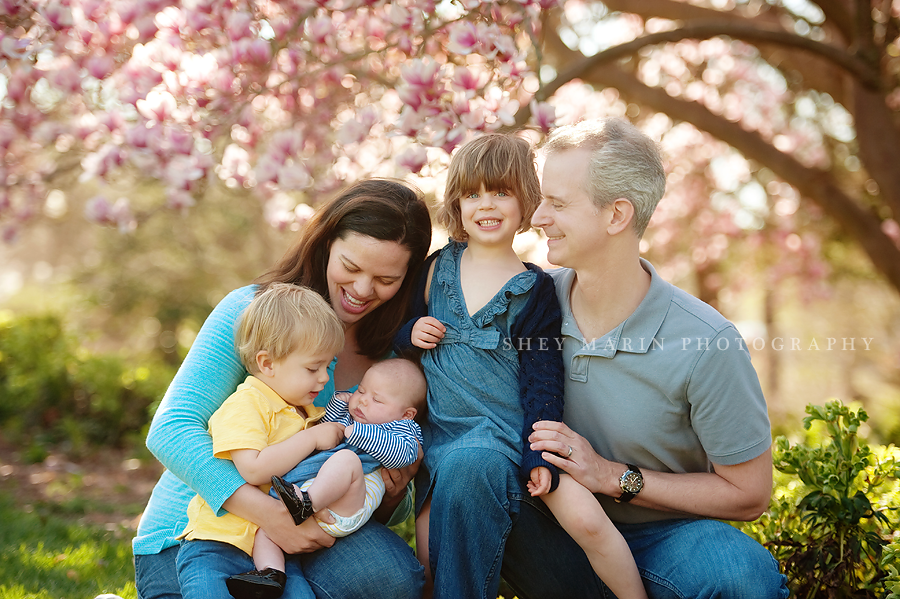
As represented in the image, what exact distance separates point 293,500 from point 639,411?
1.03 metres

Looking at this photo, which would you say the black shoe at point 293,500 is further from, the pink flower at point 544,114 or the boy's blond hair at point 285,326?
the pink flower at point 544,114

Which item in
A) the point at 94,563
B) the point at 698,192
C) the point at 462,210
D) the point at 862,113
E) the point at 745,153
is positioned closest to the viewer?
the point at 462,210

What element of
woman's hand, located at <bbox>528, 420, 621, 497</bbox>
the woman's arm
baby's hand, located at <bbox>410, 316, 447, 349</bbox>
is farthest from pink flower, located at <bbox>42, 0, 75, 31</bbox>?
woman's hand, located at <bbox>528, 420, 621, 497</bbox>

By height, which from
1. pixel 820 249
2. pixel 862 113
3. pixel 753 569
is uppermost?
pixel 862 113

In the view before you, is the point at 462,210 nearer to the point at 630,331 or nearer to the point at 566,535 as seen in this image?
the point at 630,331

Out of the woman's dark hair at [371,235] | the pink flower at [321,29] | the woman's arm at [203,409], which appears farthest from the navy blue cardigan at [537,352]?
the pink flower at [321,29]

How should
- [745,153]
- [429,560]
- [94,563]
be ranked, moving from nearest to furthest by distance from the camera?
[429,560] < [94,563] < [745,153]

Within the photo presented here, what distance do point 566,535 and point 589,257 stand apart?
33.3 inches

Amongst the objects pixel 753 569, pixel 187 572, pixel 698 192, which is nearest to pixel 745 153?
pixel 698 192

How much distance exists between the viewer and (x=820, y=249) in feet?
27.9

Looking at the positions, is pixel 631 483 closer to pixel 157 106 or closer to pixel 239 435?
pixel 239 435

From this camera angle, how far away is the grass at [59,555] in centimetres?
279

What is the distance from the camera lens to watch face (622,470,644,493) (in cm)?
205

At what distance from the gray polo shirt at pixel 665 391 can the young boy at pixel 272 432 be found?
2.36 feet
